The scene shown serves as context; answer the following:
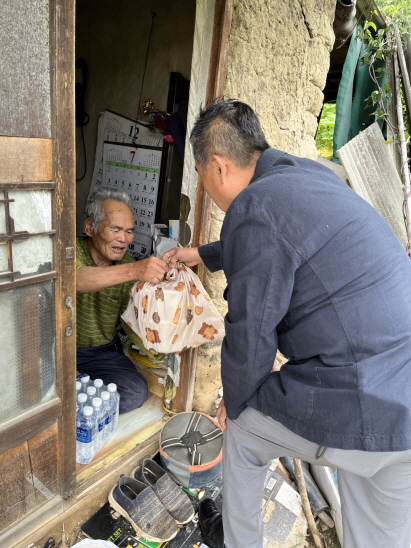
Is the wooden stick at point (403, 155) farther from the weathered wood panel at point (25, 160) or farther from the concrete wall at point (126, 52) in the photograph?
the weathered wood panel at point (25, 160)

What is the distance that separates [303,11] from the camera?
2619 mm

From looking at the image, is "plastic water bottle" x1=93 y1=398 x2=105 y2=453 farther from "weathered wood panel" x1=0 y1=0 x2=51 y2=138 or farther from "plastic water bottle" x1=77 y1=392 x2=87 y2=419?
"weathered wood panel" x1=0 y1=0 x2=51 y2=138

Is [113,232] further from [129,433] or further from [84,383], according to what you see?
[129,433]

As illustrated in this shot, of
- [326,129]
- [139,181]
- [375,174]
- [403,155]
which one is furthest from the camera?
[326,129]

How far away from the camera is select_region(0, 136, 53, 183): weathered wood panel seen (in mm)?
1327

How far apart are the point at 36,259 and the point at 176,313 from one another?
3.27 feet

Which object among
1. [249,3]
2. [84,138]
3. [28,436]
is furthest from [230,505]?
[84,138]

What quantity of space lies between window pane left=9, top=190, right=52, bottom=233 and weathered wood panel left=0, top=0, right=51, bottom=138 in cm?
21

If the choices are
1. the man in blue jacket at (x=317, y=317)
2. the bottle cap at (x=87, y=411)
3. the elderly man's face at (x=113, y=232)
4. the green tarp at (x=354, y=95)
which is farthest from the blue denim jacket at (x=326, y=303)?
the green tarp at (x=354, y=95)

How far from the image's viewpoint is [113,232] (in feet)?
8.64

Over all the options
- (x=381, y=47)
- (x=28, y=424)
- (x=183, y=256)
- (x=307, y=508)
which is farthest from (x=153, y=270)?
(x=381, y=47)

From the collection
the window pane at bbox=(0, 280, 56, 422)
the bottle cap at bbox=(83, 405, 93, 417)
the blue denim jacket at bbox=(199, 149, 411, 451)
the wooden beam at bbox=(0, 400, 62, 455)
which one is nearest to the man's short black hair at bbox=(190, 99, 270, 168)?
the blue denim jacket at bbox=(199, 149, 411, 451)

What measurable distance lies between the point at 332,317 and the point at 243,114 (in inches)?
37.9

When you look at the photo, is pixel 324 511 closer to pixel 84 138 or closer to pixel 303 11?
pixel 303 11
